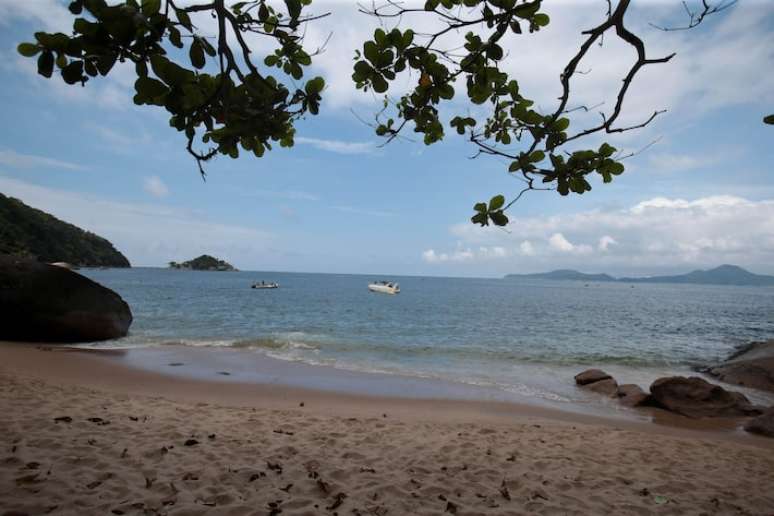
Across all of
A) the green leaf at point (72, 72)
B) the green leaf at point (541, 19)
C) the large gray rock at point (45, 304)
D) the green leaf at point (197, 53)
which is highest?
the green leaf at point (541, 19)

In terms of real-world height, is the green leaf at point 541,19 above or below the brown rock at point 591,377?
above

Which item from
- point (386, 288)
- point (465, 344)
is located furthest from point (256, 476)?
point (386, 288)

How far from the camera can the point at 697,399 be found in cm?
979

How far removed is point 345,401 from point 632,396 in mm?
6936

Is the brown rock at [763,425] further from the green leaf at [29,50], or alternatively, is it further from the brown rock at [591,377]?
the green leaf at [29,50]

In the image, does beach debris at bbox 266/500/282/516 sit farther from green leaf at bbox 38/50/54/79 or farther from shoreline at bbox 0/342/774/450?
shoreline at bbox 0/342/774/450

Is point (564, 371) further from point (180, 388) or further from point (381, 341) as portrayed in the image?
point (180, 388)

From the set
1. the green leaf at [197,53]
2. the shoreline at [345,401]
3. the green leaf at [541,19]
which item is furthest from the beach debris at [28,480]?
the green leaf at [541,19]

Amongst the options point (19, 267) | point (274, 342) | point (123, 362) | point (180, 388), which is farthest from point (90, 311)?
point (180, 388)

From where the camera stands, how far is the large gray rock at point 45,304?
1296 cm

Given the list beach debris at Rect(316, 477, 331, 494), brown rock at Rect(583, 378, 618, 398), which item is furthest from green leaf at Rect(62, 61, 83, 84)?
brown rock at Rect(583, 378, 618, 398)

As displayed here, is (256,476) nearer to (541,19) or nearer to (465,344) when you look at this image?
(541,19)

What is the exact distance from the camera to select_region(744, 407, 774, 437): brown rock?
327 inches

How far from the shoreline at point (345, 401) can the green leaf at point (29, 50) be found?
6833 mm
